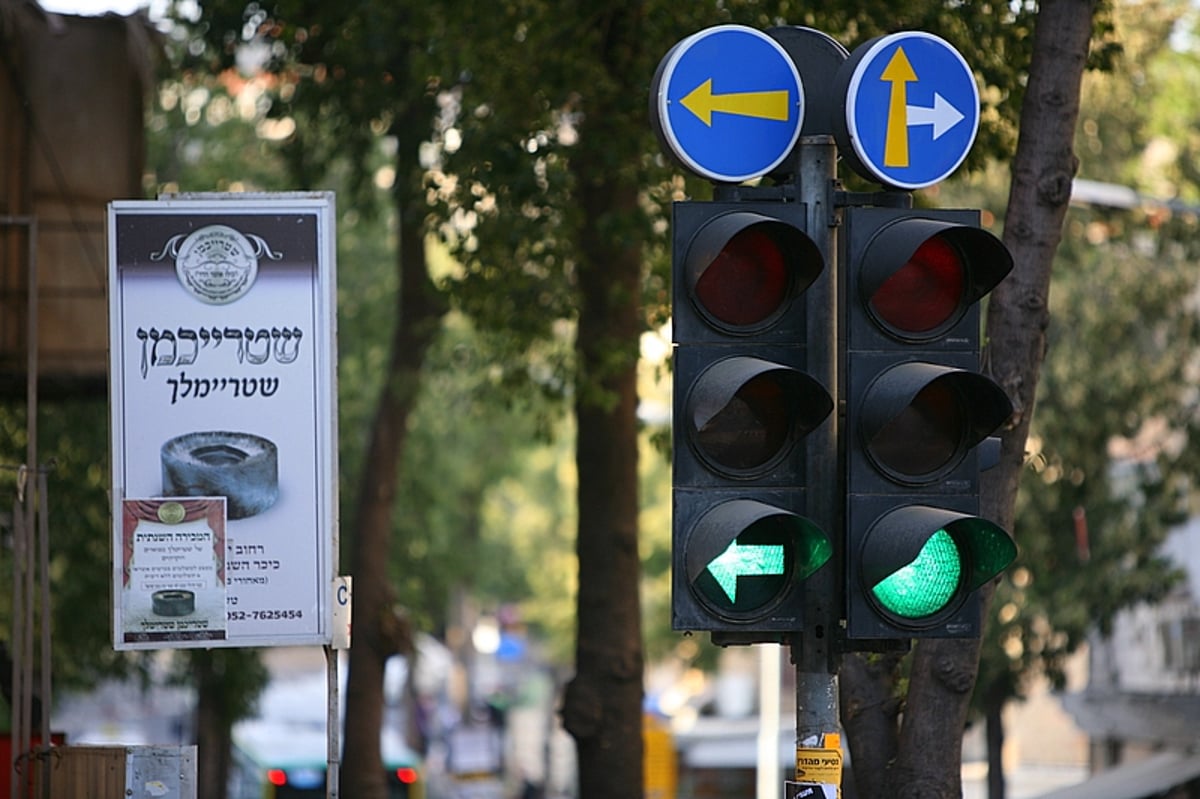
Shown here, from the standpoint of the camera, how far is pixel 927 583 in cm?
575

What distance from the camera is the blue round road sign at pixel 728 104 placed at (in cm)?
604

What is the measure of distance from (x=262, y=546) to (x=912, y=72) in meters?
3.94

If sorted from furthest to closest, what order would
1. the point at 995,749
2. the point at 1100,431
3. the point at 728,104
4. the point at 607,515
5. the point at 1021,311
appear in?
the point at 1100,431 → the point at 995,749 → the point at 607,515 → the point at 1021,311 → the point at 728,104

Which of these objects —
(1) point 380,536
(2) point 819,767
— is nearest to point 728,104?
(2) point 819,767

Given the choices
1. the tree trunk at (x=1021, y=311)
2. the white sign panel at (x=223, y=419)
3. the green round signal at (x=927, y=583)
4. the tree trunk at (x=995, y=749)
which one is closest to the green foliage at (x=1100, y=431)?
the tree trunk at (x=995, y=749)

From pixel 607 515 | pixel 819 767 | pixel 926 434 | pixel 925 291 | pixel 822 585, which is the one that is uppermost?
pixel 925 291

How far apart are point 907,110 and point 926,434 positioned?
3.66 feet

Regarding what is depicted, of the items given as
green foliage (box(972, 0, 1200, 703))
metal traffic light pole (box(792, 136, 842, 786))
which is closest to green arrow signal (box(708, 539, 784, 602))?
metal traffic light pole (box(792, 136, 842, 786))

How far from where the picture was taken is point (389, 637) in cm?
1947

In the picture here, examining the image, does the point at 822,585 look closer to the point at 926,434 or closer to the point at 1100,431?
the point at 926,434

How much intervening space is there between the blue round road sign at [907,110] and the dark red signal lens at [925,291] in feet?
1.20

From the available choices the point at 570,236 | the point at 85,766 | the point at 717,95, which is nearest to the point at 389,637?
the point at 570,236

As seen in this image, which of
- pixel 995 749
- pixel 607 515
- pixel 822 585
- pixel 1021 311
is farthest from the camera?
pixel 995 749

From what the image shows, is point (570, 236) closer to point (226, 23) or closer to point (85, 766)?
point (226, 23)
